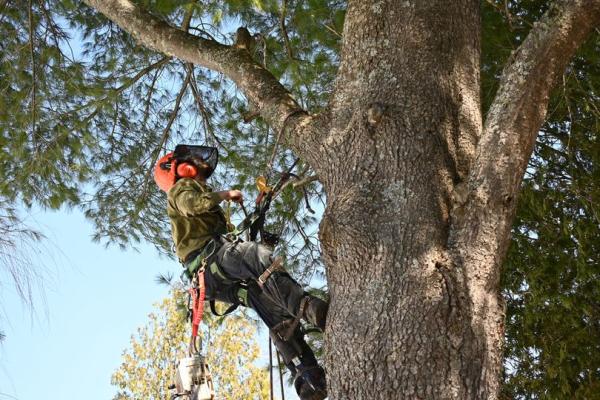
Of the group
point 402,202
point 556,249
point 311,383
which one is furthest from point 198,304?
point 556,249

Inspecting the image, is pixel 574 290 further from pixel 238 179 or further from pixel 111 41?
pixel 111 41

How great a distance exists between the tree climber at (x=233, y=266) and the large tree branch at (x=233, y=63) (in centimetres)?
39

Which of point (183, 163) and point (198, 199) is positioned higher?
point (183, 163)

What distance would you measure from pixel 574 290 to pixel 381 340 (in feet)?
8.67

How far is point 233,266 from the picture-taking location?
3.15m

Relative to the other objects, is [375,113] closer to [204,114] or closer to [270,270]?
[270,270]

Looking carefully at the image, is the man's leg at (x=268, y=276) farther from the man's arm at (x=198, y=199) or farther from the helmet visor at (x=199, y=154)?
the helmet visor at (x=199, y=154)

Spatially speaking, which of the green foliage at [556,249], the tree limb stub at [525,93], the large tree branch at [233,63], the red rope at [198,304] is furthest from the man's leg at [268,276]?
the green foliage at [556,249]

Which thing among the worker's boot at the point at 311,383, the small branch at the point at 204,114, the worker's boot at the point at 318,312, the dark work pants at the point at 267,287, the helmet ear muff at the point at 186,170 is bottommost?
the worker's boot at the point at 311,383

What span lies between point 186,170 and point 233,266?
2.29 feet

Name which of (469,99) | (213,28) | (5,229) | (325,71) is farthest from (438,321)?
(213,28)

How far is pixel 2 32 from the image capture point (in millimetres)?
5840

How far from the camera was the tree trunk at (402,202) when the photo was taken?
232 cm

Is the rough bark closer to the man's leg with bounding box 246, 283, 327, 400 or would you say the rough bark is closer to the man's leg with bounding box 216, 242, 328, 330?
the man's leg with bounding box 216, 242, 328, 330
